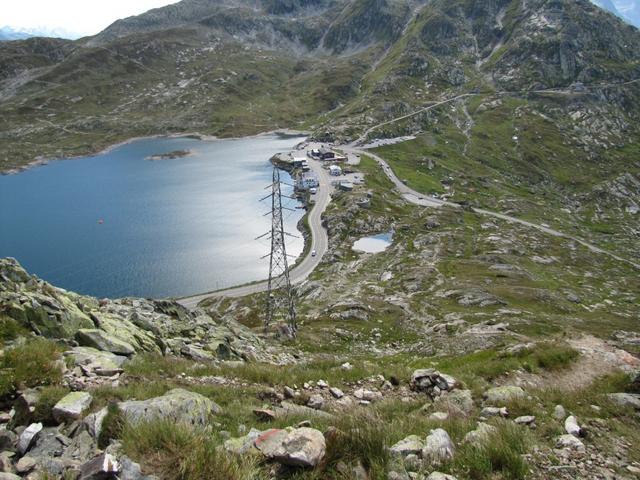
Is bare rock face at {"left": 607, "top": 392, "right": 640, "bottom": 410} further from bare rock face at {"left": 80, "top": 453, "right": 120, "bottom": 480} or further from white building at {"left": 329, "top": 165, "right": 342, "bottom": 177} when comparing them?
white building at {"left": 329, "top": 165, "right": 342, "bottom": 177}

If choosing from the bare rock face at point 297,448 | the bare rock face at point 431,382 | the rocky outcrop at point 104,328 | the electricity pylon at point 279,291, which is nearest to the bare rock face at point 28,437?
the rocky outcrop at point 104,328

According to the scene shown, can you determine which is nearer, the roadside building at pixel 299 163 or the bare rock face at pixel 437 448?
the bare rock face at pixel 437 448

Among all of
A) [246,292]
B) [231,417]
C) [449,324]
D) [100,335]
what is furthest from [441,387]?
[246,292]

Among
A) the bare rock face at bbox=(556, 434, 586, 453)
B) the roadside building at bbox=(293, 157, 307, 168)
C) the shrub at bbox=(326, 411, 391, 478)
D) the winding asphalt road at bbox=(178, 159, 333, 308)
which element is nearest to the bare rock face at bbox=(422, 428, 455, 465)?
the shrub at bbox=(326, 411, 391, 478)

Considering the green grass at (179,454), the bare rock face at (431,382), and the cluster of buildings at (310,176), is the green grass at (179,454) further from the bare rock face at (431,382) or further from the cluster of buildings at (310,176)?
the cluster of buildings at (310,176)

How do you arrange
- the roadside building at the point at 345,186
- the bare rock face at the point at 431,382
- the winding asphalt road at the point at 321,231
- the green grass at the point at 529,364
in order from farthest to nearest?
the roadside building at the point at 345,186
the winding asphalt road at the point at 321,231
the green grass at the point at 529,364
the bare rock face at the point at 431,382

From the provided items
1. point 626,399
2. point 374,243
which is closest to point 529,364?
point 626,399
